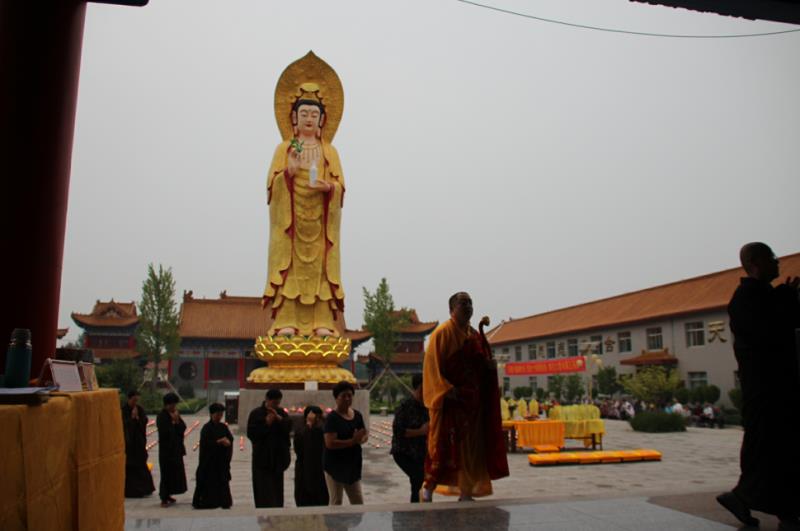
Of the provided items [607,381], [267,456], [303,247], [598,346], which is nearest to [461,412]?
[267,456]

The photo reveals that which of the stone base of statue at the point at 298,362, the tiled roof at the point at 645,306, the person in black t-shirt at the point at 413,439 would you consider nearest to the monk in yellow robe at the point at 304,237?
the stone base of statue at the point at 298,362

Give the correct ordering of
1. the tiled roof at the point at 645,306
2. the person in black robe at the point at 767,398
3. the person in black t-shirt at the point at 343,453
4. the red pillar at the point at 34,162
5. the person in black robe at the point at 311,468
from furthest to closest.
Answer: the tiled roof at the point at 645,306
the person in black robe at the point at 311,468
the person in black t-shirt at the point at 343,453
the person in black robe at the point at 767,398
the red pillar at the point at 34,162

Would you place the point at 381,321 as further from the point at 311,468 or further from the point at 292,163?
the point at 311,468

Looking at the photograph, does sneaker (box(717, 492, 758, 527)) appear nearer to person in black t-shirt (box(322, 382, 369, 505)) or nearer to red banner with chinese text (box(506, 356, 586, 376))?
person in black t-shirt (box(322, 382, 369, 505))

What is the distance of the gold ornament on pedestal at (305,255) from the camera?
42.1 feet

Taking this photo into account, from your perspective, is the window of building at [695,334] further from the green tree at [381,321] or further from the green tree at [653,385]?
the green tree at [381,321]

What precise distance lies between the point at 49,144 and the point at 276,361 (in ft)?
33.5

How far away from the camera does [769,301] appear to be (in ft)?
10.4

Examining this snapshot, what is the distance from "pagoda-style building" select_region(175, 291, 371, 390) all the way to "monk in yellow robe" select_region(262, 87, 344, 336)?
17900 millimetres

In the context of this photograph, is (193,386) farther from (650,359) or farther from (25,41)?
(25,41)

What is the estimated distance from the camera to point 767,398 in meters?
3.08

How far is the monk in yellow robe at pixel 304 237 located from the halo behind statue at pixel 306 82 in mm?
585

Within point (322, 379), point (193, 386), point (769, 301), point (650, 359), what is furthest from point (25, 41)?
point (193, 386)

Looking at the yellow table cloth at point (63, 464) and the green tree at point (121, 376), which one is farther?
A: the green tree at point (121, 376)
